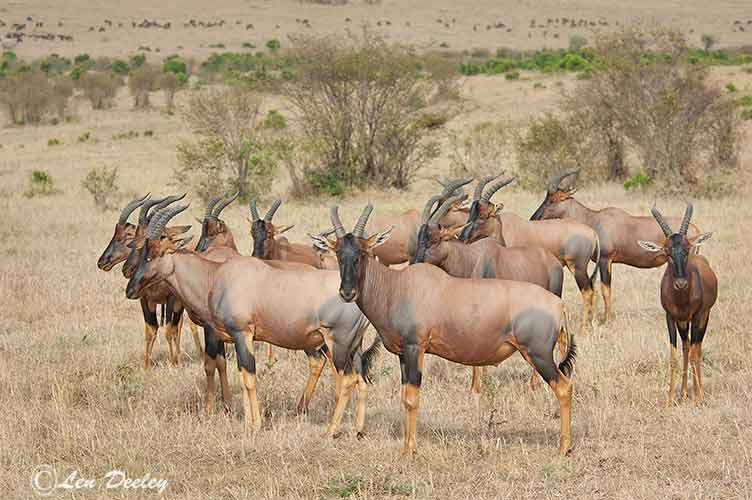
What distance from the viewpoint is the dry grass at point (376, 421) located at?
25.6 feet

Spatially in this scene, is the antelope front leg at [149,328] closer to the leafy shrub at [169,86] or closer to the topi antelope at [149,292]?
the topi antelope at [149,292]

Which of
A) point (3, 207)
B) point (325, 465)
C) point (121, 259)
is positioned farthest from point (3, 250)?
point (325, 465)

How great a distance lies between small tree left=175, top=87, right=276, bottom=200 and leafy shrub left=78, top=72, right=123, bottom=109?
83.7 feet

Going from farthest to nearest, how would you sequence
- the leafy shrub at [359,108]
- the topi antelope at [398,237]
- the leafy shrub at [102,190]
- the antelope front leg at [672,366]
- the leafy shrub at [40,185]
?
the leafy shrub at [359,108]
the leafy shrub at [40,185]
the leafy shrub at [102,190]
the topi antelope at [398,237]
the antelope front leg at [672,366]

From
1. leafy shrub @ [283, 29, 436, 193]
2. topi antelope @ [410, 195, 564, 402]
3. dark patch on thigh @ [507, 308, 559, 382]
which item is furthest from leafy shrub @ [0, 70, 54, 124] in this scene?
dark patch on thigh @ [507, 308, 559, 382]

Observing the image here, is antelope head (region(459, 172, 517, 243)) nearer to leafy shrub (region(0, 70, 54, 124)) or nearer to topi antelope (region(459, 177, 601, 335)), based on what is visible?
topi antelope (region(459, 177, 601, 335))

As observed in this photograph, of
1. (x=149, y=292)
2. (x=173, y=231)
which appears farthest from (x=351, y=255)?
(x=149, y=292)

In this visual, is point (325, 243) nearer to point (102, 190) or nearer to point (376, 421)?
point (376, 421)

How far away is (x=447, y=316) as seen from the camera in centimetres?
823

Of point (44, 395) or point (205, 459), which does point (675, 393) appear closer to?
point (205, 459)

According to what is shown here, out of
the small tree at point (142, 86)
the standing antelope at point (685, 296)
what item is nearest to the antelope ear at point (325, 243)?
the standing antelope at point (685, 296)

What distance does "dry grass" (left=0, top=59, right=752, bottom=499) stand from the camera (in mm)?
7789

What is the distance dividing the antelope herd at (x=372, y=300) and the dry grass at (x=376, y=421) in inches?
14.2

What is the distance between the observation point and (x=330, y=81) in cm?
2566
